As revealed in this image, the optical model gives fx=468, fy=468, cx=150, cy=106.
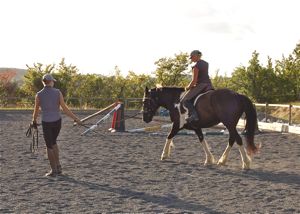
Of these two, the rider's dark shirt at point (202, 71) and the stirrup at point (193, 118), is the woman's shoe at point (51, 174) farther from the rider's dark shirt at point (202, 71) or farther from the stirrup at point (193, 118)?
the rider's dark shirt at point (202, 71)

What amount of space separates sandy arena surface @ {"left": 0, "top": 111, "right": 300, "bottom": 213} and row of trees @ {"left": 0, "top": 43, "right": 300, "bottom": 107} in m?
23.1

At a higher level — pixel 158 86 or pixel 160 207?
pixel 158 86

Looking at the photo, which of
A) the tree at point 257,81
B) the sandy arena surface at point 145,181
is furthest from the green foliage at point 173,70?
the sandy arena surface at point 145,181

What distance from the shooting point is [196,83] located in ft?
34.0

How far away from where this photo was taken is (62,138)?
1581cm

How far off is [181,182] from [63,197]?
7.25 feet

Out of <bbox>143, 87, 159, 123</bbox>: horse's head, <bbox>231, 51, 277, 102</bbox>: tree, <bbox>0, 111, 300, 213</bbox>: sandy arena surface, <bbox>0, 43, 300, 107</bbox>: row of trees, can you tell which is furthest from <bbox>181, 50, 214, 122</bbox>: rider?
<bbox>231, 51, 277, 102</bbox>: tree

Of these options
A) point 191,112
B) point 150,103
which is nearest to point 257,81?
point 150,103

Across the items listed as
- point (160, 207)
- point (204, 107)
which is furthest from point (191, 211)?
point (204, 107)

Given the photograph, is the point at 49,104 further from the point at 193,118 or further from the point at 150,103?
the point at 150,103

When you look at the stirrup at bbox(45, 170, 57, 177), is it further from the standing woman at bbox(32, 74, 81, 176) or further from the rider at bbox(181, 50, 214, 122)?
the rider at bbox(181, 50, 214, 122)

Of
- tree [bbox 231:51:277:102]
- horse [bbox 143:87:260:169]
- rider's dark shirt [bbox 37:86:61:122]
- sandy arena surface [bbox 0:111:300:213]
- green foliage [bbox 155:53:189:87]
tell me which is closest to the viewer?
sandy arena surface [bbox 0:111:300:213]

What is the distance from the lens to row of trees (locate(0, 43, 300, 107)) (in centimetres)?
3928

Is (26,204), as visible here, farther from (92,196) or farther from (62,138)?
(62,138)
